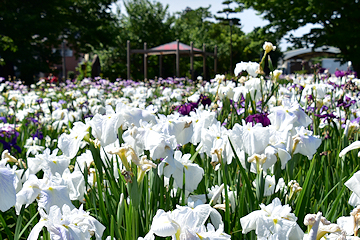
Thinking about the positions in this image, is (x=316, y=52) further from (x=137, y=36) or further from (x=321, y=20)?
(x=137, y=36)

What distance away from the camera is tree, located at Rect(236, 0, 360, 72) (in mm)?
18359

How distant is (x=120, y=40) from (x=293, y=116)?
24689mm

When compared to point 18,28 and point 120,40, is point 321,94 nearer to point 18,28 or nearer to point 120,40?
point 18,28

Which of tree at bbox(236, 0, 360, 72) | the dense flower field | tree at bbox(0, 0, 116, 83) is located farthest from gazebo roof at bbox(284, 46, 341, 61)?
the dense flower field

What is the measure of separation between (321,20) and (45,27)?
16.6 metres

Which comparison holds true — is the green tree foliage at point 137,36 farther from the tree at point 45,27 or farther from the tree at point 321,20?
the tree at point 321,20

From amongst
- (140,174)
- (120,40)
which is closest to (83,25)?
(120,40)

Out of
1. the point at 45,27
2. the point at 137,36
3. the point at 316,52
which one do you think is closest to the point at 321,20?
the point at 316,52

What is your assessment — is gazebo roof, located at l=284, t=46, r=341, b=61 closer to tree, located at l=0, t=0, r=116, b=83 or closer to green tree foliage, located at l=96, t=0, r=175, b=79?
green tree foliage, located at l=96, t=0, r=175, b=79

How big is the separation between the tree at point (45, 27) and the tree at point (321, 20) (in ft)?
34.5

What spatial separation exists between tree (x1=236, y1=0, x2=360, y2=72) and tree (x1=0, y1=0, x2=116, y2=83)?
1052 centimetres

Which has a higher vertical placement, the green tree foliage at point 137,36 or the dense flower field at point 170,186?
the green tree foliage at point 137,36

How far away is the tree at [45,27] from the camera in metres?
18.8

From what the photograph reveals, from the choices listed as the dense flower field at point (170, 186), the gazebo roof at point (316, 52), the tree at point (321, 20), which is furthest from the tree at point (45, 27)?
the dense flower field at point (170, 186)
